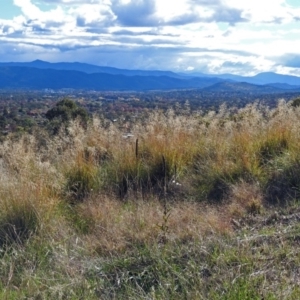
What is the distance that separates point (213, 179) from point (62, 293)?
8.74 feet

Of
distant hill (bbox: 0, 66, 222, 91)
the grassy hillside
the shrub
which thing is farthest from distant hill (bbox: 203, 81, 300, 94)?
distant hill (bbox: 0, 66, 222, 91)

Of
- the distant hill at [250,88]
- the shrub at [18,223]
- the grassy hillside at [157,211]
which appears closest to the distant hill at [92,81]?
the distant hill at [250,88]

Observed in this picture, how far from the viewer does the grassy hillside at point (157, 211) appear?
3.47 meters

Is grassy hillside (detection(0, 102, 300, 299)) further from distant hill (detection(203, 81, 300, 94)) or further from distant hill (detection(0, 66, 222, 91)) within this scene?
distant hill (detection(0, 66, 222, 91))

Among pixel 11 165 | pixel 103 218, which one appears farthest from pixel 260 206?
pixel 11 165

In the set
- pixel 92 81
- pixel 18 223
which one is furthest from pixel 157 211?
pixel 92 81

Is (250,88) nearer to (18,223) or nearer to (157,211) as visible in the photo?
(157,211)

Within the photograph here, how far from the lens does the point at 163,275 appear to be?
3545mm

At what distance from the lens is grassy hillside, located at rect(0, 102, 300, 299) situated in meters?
3.47

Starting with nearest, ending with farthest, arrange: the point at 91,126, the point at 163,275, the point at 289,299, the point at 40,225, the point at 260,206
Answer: the point at 289,299 → the point at 163,275 → the point at 40,225 → the point at 260,206 → the point at 91,126

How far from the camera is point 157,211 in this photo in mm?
4672

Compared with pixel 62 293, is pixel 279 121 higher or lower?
higher

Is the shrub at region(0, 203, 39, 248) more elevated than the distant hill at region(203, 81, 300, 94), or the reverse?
the distant hill at region(203, 81, 300, 94)

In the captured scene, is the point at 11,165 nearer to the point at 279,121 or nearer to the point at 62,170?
the point at 62,170
